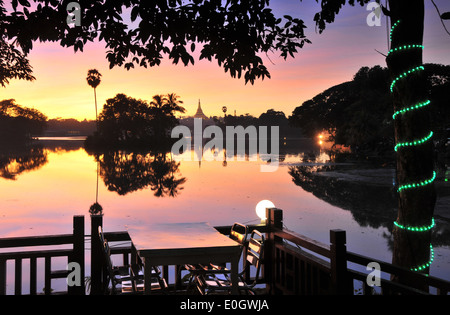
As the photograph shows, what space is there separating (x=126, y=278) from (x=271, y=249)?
1.90 meters

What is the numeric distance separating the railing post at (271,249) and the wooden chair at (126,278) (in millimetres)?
1519

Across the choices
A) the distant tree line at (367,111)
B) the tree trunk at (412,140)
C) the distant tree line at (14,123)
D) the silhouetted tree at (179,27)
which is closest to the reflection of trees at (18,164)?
the distant tree line at (367,111)

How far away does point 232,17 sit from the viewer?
6043 mm

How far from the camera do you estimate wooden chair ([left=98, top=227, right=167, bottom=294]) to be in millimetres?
4465

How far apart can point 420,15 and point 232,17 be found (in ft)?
7.80

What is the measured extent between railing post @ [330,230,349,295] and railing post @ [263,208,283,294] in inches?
56.9

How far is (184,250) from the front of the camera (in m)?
4.41

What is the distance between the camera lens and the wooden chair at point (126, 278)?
446 centimetres

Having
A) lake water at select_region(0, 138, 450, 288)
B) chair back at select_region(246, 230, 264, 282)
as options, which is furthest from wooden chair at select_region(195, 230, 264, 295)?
lake water at select_region(0, 138, 450, 288)

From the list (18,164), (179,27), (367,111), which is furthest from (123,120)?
(179,27)

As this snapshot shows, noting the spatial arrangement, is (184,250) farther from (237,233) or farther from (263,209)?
(263,209)
